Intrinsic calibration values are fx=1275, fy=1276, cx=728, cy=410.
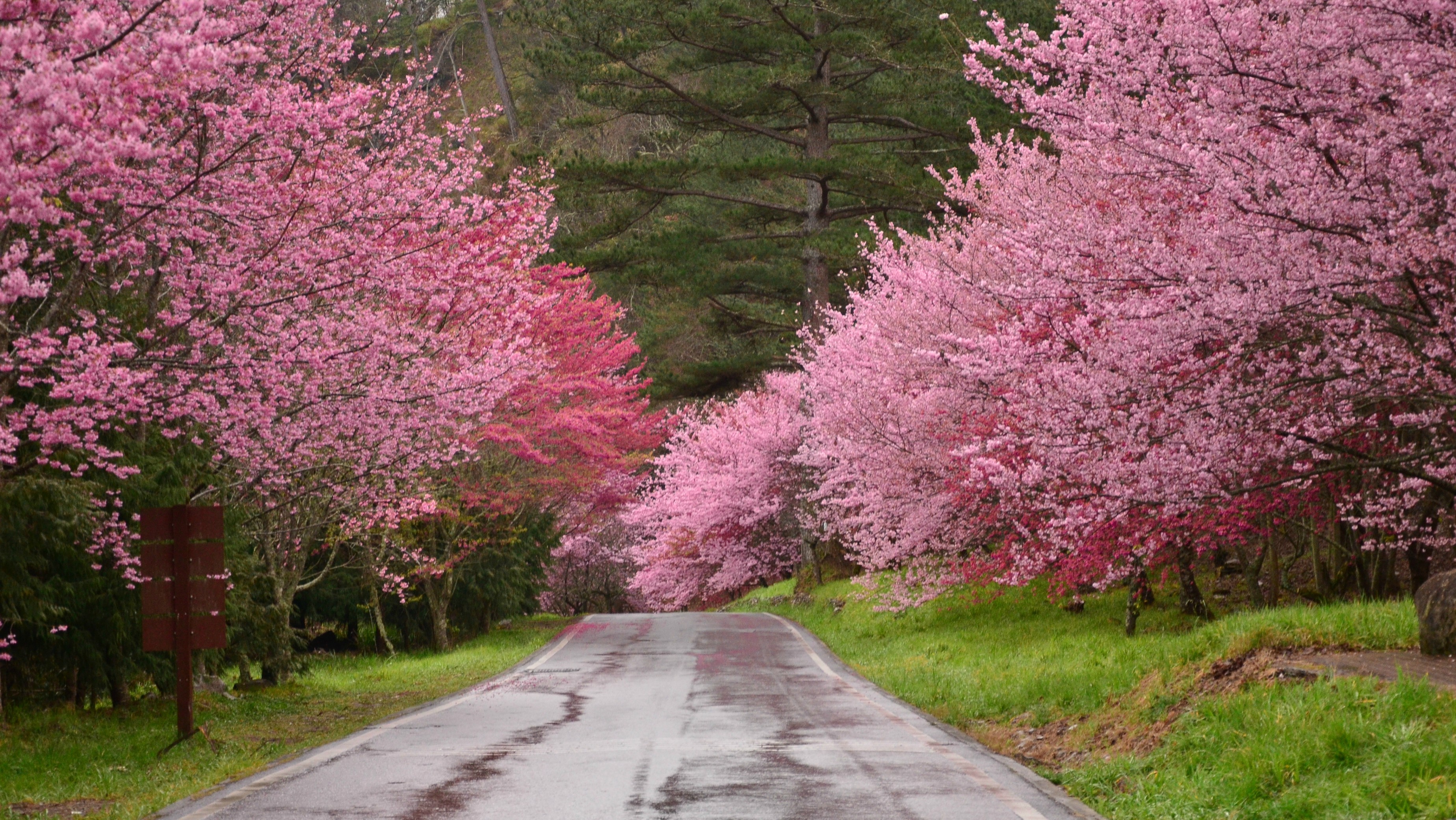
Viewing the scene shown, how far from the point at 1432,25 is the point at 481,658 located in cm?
1867

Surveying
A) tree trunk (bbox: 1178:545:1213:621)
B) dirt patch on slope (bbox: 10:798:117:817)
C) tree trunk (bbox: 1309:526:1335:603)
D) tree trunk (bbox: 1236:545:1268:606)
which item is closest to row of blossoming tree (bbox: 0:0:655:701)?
dirt patch on slope (bbox: 10:798:117:817)

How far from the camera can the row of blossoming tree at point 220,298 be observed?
6.30m

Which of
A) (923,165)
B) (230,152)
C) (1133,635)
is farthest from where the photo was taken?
(923,165)

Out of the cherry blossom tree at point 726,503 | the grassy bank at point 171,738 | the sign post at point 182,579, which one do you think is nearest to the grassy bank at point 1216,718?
the grassy bank at point 171,738

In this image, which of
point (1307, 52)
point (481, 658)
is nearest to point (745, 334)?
Result: point (481, 658)

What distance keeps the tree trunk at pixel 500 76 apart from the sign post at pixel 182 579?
41035 mm

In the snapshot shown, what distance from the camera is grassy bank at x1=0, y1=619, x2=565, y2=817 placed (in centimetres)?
952

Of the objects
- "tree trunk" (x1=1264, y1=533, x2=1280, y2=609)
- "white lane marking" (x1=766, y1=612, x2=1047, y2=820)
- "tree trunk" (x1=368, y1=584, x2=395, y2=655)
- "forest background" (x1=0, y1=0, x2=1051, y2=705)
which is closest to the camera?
"white lane marking" (x1=766, y1=612, x2=1047, y2=820)

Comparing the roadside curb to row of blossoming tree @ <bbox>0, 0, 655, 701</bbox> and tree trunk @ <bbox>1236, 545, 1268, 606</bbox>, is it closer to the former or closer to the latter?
tree trunk @ <bbox>1236, 545, 1268, 606</bbox>

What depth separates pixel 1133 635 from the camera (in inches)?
668

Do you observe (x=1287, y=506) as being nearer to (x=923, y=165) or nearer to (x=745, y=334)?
(x=923, y=165)

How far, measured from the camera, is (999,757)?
32.8ft

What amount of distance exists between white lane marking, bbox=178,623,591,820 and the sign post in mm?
1555

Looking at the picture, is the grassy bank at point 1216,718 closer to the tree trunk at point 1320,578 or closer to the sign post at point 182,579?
the tree trunk at point 1320,578
